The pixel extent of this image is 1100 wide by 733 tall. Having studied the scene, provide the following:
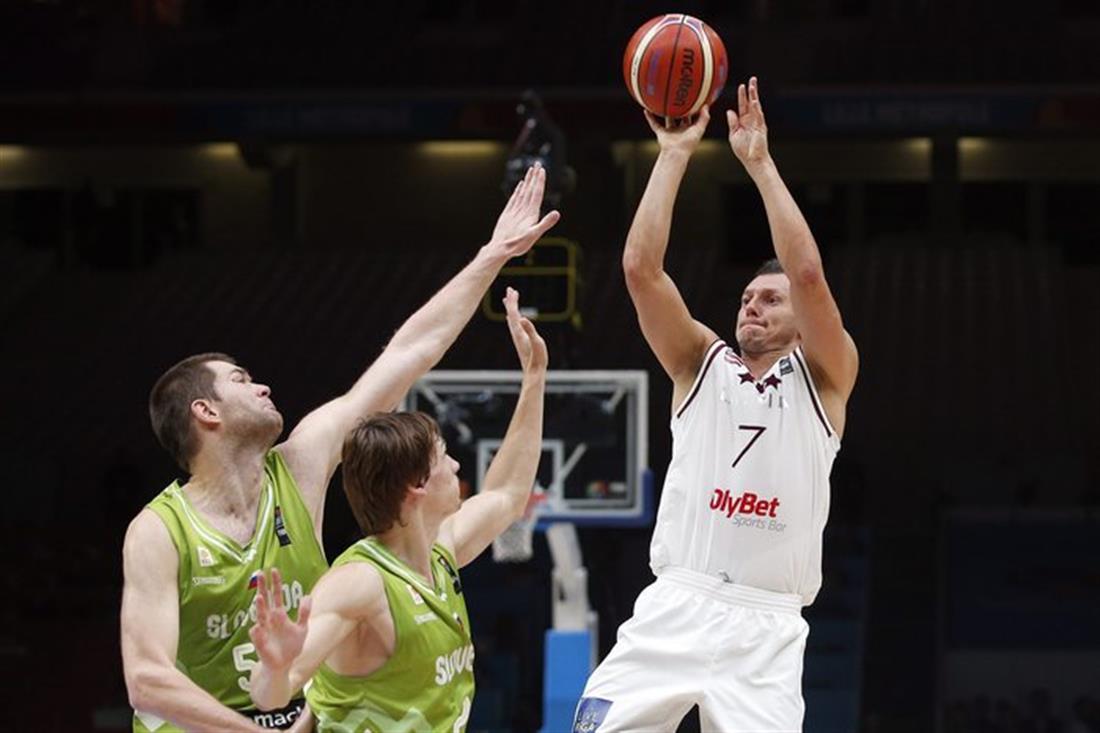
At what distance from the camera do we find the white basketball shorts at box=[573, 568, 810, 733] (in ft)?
13.9

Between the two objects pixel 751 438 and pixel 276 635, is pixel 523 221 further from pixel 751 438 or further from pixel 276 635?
pixel 276 635

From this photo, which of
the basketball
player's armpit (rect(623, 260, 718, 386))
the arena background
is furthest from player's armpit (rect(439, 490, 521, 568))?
the arena background

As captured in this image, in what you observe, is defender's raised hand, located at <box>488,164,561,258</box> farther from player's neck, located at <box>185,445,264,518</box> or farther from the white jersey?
player's neck, located at <box>185,445,264,518</box>

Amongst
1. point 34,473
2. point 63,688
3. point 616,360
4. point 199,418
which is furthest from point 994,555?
point 199,418

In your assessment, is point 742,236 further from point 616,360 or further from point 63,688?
point 63,688

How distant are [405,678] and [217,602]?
53cm

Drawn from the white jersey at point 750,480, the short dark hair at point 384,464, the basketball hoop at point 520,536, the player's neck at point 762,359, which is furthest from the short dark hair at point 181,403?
the basketball hoop at point 520,536

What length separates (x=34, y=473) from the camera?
16.6 meters

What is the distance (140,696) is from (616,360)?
12.5 m

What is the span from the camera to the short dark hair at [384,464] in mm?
3859

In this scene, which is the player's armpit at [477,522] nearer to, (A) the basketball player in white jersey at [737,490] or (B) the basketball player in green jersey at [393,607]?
(B) the basketball player in green jersey at [393,607]

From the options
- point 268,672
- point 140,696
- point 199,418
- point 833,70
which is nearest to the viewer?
point 268,672

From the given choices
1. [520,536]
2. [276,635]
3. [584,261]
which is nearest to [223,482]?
[276,635]

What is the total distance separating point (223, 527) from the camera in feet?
13.7
